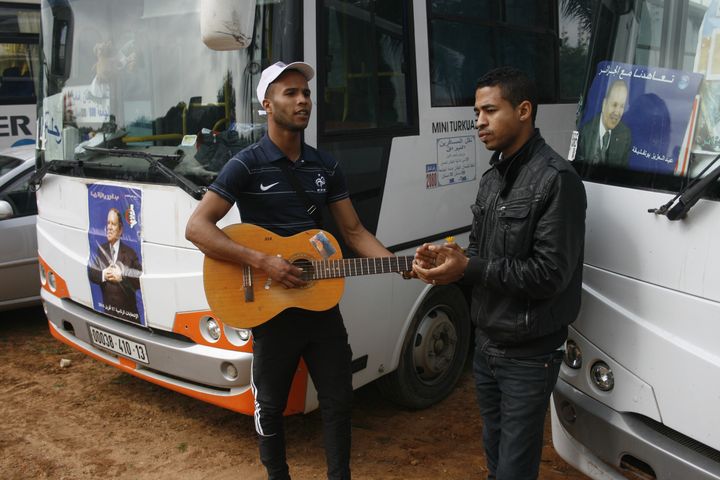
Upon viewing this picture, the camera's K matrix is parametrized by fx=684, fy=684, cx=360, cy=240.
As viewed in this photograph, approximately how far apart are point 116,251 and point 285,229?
1.42 m

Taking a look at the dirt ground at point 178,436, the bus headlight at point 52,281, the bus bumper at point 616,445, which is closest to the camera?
the bus bumper at point 616,445

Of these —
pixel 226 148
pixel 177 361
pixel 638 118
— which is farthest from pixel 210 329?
pixel 638 118

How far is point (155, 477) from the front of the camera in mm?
3785

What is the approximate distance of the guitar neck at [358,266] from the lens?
2.99m

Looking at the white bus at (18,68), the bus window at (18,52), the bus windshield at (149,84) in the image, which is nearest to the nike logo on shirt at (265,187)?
the bus windshield at (149,84)

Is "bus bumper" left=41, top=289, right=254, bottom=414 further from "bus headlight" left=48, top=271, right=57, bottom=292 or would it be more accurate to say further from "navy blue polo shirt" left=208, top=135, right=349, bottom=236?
"navy blue polo shirt" left=208, top=135, right=349, bottom=236

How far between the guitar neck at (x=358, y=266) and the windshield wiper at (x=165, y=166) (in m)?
0.80

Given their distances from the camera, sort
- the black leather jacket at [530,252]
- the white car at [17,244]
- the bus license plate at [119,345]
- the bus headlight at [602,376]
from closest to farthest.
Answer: the black leather jacket at [530,252] < the bus headlight at [602,376] < the bus license plate at [119,345] < the white car at [17,244]

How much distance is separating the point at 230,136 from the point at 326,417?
1473 millimetres

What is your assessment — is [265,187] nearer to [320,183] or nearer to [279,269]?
[320,183]

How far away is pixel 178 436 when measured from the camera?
4.28 meters

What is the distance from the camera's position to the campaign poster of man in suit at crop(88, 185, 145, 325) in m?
3.88

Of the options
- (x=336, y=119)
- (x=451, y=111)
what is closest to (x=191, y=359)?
(x=336, y=119)

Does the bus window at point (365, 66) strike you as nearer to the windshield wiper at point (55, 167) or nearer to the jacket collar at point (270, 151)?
the jacket collar at point (270, 151)
